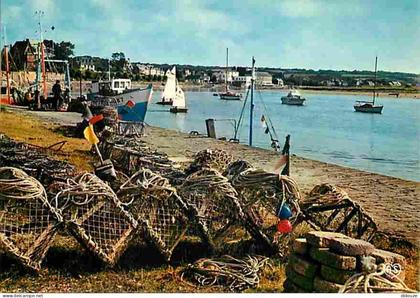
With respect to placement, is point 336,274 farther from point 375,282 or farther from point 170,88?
point 170,88

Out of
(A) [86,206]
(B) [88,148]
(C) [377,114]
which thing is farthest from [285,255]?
(C) [377,114]

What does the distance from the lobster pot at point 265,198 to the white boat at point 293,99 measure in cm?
3407

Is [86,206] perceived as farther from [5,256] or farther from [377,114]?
[377,114]

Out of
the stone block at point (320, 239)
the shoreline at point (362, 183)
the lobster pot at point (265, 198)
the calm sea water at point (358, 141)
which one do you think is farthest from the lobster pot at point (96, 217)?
the calm sea water at point (358, 141)

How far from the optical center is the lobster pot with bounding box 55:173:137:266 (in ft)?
10.00

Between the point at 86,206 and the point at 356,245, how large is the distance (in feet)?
4.45

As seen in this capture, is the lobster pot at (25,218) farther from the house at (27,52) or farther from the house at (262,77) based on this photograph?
the house at (262,77)

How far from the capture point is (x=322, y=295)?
2.59 meters

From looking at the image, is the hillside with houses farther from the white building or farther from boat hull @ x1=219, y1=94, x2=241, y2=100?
boat hull @ x1=219, y1=94, x2=241, y2=100

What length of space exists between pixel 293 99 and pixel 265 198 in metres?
35.2

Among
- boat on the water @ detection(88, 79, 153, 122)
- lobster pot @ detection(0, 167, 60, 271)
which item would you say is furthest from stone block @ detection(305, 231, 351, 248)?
boat on the water @ detection(88, 79, 153, 122)

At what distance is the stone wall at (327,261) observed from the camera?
2.56 meters

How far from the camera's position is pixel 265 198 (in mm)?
3395

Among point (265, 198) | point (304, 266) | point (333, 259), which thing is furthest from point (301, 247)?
point (265, 198)
